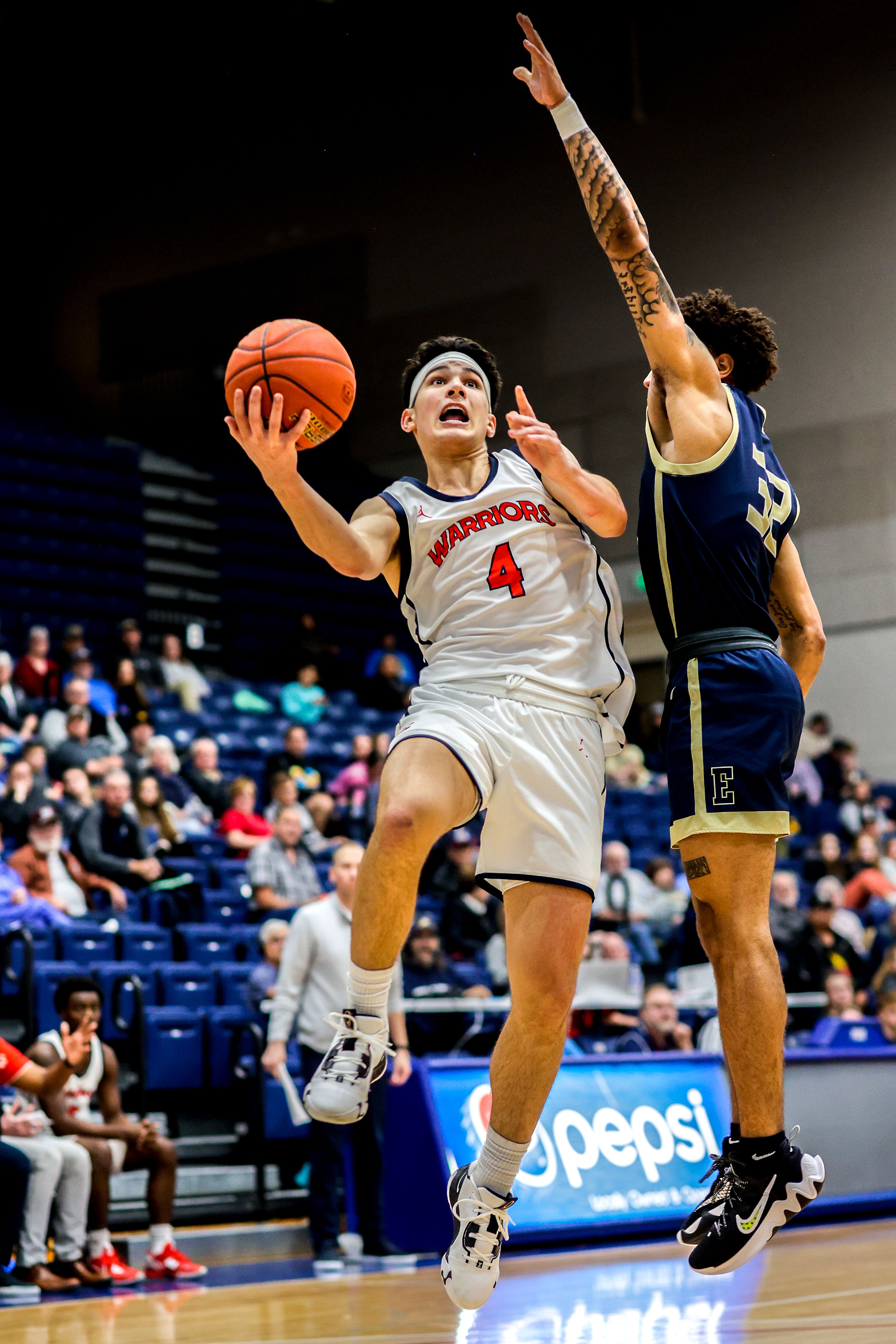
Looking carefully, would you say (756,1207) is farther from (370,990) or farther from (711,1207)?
(370,990)

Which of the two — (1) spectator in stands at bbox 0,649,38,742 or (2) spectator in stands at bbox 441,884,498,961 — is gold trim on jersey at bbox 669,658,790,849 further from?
(1) spectator in stands at bbox 0,649,38,742

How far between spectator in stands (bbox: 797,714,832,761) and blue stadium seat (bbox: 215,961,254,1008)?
9.54 m

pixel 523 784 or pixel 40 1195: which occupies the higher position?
pixel 523 784

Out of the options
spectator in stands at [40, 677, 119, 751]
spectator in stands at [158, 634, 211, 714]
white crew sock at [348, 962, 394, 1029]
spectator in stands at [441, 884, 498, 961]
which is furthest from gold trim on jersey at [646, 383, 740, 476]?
spectator in stands at [158, 634, 211, 714]

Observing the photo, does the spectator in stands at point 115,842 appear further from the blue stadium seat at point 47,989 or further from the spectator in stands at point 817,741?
the spectator in stands at point 817,741

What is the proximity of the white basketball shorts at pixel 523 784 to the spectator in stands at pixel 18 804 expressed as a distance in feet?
22.3

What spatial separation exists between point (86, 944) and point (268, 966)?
110 cm

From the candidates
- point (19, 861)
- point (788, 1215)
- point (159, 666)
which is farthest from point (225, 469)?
point (788, 1215)

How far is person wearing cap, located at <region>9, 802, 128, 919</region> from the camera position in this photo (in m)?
9.34

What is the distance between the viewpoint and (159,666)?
15172 mm

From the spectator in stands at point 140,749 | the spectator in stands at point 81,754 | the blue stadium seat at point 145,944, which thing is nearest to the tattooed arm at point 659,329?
the blue stadium seat at point 145,944

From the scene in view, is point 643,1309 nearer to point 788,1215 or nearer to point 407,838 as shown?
point 788,1215

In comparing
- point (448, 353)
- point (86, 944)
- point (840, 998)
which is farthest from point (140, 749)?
point (448, 353)

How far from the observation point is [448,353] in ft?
13.5
